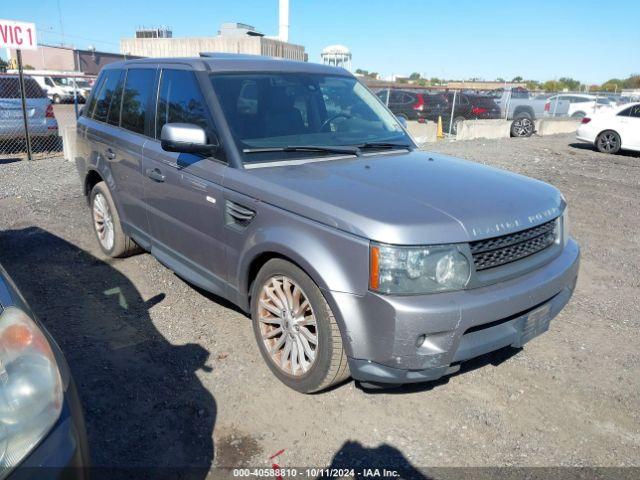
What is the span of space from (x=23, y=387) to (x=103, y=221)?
13.3ft

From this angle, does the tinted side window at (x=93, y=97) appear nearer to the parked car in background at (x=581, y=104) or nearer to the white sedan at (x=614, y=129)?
the white sedan at (x=614, y=129)

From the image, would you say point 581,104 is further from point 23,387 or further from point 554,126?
point 23,387

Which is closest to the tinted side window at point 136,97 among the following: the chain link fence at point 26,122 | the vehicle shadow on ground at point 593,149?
the chain link fence at point 26,122

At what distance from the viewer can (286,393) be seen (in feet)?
10.6

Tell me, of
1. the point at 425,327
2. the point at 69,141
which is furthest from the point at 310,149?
the point at 69,141

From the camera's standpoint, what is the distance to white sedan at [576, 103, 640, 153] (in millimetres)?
13961

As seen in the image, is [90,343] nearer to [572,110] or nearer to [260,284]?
[260,284]

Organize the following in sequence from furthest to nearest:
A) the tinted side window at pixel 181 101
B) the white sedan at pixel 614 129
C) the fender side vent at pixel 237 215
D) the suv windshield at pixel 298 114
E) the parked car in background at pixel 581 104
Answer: the parked car in background at pixel 581 104, the white sedan at pixel 614 129, the tinted side window at pixel 181 101, the suv windshield at pixel 298 114, the fender side vent at pixel 237 215

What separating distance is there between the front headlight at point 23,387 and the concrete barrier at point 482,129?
17.3 metres

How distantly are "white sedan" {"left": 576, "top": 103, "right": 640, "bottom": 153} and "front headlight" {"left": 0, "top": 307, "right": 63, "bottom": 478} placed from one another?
15.6 metres

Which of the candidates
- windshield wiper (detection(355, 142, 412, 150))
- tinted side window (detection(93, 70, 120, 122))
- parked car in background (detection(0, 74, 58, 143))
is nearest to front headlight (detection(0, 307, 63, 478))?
windshield wiper (detection(355, 142, 412, 150))

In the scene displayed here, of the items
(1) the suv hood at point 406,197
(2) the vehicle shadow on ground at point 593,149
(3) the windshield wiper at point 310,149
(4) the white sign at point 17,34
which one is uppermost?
(4) the white sign at point 17,34

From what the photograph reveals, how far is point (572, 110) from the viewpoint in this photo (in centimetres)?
2641

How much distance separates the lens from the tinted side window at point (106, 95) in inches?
204
